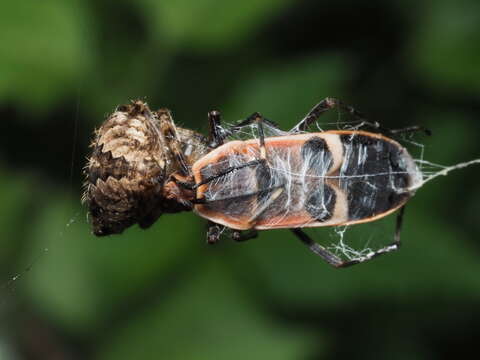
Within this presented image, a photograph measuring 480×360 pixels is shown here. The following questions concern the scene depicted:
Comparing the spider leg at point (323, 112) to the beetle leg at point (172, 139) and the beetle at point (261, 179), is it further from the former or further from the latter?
Answer: the beetle leg at point (172, 139)

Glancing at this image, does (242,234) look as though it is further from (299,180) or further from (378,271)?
(378,271)

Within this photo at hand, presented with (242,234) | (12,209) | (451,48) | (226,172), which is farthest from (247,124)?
(451,48)

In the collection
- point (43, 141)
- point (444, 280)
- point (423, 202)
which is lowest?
point (444, 280)

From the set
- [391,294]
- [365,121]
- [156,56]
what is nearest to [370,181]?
[365,121]

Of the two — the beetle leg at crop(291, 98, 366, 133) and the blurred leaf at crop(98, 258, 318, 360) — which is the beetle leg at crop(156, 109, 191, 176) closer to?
the beetle leg at crop(291, 98, 366, 133)

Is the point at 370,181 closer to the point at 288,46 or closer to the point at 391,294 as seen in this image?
the point at 391,294

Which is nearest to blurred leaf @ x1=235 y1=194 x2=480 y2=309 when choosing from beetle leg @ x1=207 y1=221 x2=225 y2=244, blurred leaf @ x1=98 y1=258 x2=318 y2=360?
blurred leaf @ x1=98 y1=258 x2=318 y2=360
